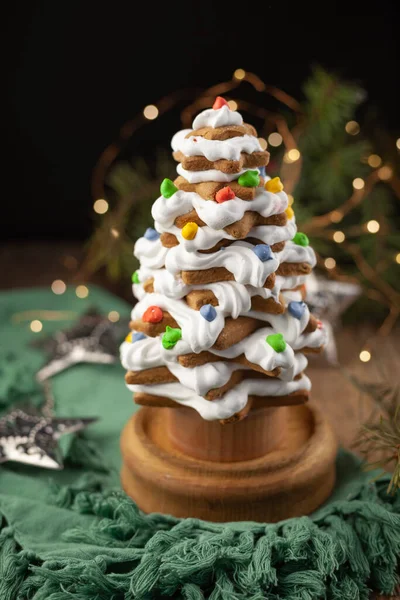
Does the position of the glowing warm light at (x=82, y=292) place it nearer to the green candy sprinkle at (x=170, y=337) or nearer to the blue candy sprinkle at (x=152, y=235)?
the blue candy sprinkle at (x=152, y=235)

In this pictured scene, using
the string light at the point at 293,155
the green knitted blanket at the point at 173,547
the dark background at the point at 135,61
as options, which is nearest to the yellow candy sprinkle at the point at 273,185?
the green knitted blanket at the point at 173,547

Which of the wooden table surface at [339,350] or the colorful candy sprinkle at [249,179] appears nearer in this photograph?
the colorful candy sprinkle at [249,179]

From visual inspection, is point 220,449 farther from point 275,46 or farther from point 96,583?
point 275,46

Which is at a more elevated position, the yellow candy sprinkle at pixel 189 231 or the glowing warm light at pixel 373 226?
the yellow candy sprinkle at pixel 189 231

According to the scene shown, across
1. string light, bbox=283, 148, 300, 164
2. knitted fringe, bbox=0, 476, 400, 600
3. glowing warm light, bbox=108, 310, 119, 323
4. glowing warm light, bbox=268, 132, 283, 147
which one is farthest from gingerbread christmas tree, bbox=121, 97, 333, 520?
glowing warm light, bbox=268, 132, 283, 147

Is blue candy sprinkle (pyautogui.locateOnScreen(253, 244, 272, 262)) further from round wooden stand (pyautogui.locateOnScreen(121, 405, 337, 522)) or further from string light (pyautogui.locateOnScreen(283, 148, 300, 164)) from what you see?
string light (pyautogui.locateOnScreen(283, 148, 300, 164))

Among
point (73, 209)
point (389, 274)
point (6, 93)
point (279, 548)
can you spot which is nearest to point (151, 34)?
point (6, 93)
